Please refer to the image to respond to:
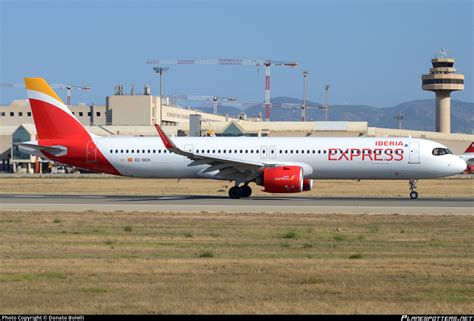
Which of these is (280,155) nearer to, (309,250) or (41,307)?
(309,250)

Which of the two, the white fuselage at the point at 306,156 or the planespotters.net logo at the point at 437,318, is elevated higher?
the white fuselage at the point at 306,156

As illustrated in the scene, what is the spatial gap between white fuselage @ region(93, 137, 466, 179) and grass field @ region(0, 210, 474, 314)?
41.6 ft

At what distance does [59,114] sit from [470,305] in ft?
114

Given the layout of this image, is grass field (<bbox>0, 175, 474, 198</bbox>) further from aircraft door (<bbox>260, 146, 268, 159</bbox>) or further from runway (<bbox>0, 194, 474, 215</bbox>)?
runway (<bbox>0, 194, 474, 215</bbox>)

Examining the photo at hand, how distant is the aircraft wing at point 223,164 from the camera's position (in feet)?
140

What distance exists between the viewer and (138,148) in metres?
46.0

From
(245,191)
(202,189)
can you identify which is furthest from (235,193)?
(202,189)

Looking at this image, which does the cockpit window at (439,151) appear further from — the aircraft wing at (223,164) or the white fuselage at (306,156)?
the aircraft wing at (223,164)

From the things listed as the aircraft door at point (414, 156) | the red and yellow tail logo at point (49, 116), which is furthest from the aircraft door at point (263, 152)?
the red and yellow tail logo at point (49, 116)

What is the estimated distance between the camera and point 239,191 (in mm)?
44094

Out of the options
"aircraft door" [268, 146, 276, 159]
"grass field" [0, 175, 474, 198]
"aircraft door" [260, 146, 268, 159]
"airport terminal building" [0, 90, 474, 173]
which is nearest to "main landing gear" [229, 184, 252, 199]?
"aircraft door" [260, 146, 268, 159]

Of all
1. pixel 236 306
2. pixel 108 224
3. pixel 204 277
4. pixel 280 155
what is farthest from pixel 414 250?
pixel 280 155

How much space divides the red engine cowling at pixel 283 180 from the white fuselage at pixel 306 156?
255cm

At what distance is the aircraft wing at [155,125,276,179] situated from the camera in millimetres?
42594
